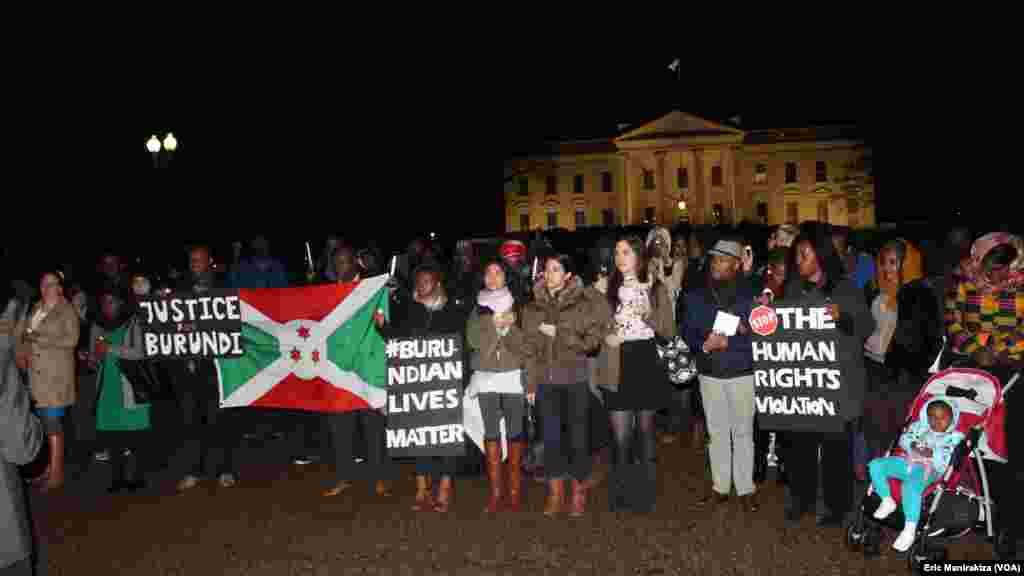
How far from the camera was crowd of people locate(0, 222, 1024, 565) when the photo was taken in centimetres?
765

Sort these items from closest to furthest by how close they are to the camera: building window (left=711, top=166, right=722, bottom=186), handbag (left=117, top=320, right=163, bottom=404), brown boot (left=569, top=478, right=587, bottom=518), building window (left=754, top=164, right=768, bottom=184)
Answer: brown boot (left=569, top=478, right=587, bottom=518) < handbag (left=117, top=320, right=163, bottom=404) < building window (left=711, top=166, right=722, bottom=186) < building window (left=754, top=164, right=768, bottom=184)

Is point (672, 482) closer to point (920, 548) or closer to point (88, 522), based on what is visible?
point (920, 548)

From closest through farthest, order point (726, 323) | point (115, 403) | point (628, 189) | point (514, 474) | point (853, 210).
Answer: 1. point (726, 323)
2. point (514, 474)
3. point (115, 403)
4. point (853, 210)
5. point (628, 189)

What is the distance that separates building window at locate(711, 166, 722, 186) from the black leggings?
105879mm

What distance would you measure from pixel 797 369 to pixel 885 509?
126 centimetres

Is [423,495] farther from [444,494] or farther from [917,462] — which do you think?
[917,462]

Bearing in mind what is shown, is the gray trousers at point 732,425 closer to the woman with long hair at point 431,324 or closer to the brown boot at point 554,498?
the brown boot at point 554,498

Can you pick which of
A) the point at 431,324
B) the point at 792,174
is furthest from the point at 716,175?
the point at 431,324

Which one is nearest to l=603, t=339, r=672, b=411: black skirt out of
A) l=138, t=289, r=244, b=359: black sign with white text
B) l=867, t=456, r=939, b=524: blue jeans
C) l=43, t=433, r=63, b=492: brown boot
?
l=867, t=456, r=939, b=524: blue jeans

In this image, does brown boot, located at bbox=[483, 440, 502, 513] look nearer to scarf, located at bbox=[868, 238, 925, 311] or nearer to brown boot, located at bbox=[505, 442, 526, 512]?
brown boot, located at bbox=[505, 442, 526, 512]

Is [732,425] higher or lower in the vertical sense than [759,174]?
A: lower

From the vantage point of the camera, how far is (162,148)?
77.8ft

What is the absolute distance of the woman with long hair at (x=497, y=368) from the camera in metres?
8.38

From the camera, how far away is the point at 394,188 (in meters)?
38.3
